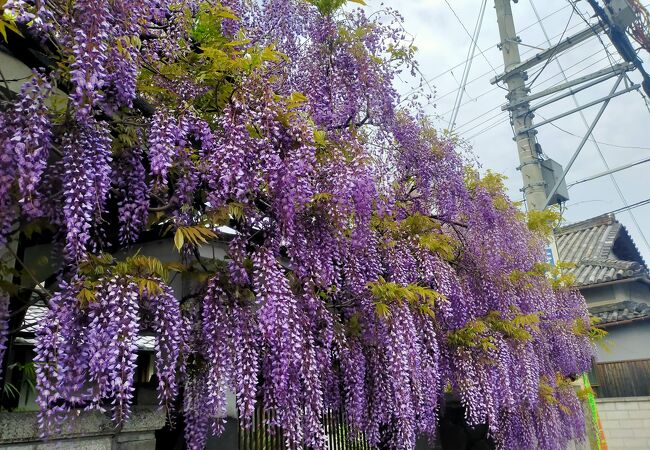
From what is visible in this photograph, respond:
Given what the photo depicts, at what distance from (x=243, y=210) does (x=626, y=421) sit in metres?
14.0

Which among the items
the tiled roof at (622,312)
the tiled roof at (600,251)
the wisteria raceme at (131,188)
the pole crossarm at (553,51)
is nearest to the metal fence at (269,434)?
the wisteria raceme at (131,188)

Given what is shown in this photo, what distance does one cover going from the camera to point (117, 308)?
9.81 feet

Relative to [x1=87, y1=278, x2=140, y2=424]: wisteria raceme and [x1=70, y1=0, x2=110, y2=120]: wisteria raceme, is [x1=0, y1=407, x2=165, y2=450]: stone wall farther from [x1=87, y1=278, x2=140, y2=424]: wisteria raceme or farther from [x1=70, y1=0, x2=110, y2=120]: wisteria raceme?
[x1=70, y1=0, x2=110, y2=120]: wisteria raceme

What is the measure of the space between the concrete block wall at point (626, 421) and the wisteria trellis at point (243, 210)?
938 cm

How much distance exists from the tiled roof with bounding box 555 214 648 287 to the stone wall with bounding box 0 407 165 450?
13.6m

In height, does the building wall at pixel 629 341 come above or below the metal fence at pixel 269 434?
above

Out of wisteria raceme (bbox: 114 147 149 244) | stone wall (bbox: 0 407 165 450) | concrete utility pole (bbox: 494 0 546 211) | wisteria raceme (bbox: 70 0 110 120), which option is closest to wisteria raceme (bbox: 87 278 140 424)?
stone wall (bbox: 0 407 165 450)

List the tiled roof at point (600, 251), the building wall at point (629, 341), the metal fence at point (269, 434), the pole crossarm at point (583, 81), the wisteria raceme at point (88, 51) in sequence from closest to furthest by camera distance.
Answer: the wisteria raceme at point (88, 51) < the metal fence at point (269, 434) < the pole crossarm at point (583, 81) < the building wall at point (629, 341) < the tiled roof at point (600, 251)

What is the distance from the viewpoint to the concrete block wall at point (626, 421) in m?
13.6

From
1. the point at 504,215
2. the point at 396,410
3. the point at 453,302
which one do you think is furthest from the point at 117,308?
the point at 504,215

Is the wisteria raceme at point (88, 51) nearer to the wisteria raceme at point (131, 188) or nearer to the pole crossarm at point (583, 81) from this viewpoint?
the wisteria raceme at point (131, 188)

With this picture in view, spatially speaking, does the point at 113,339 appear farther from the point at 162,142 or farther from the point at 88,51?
the point at 88,51

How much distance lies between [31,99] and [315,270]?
7.41ft

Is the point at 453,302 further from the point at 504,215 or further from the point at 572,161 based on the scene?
the point at 572,161
